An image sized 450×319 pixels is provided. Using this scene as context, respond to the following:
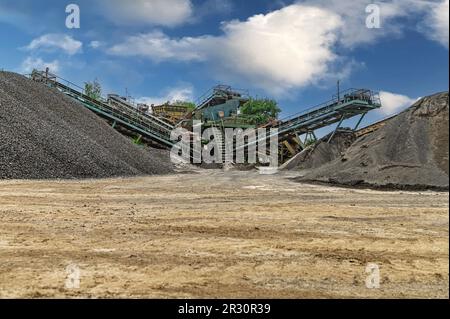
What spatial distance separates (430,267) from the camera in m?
5.11

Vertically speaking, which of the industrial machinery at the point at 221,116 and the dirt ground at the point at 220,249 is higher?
the industrial machinery at the point at 221,116

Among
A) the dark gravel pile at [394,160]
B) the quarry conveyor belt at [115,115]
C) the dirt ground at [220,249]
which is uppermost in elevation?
the quarry conveyor belt at [115,115]

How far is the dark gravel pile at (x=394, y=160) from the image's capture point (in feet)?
53.6

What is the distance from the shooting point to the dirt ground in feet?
13.8

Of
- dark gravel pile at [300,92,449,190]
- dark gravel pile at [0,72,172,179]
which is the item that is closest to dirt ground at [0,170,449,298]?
dark gravel pile at [300,92,449,190]

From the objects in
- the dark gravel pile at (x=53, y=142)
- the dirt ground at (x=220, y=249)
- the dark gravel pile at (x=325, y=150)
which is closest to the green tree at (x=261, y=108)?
the dark gravel pile at (x=325, y=150)

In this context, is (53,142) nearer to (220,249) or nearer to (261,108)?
(220,249)

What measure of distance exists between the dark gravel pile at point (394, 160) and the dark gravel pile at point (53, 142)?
11.3m

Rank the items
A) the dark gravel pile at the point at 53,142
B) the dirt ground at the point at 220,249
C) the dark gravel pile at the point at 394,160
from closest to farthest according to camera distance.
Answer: the dirt ground at the point at 220,249 < the dark gravel pile at the point at 394,160 < the dark gravel pile at the point at 53,142

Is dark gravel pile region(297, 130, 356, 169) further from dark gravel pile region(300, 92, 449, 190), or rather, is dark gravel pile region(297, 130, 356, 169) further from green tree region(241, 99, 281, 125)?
green tree region(241, 99, 281, 125)

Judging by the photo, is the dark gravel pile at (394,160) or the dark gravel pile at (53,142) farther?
the dark gravel pile at (53,142)

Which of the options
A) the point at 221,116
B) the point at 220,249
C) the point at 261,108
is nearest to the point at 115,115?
the point at 221,116

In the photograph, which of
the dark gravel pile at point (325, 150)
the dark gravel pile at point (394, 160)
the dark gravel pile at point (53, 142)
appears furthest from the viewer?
the dark gravel pile at point (325, 150)

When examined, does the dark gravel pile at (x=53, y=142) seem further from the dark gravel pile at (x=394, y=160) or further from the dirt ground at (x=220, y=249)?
the dark gravel pile at (x=394, y=160)
